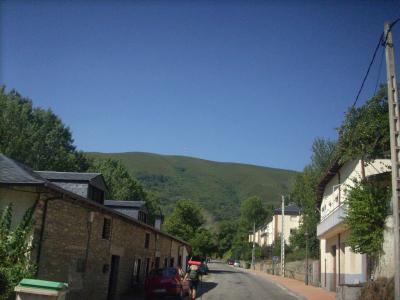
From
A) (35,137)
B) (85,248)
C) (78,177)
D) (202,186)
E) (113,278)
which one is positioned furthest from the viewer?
(202,186)

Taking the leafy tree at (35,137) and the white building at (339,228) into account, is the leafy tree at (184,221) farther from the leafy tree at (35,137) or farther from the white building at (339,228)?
the white building at (339,228)

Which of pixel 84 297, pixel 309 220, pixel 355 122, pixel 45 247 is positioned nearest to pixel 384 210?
pixel 355 122

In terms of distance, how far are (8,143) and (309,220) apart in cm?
3318

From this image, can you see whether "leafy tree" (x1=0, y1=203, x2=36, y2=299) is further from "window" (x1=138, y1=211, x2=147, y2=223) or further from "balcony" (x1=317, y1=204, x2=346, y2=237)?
"window" (x1=138, y1=211, x2=147, y2=223)

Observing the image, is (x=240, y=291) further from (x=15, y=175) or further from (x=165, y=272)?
(x=15, y=175)

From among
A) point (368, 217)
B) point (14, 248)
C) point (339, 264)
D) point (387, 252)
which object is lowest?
point (339, 264)

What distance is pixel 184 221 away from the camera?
169 feet

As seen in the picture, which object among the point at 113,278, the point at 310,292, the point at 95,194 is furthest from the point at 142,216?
the point at 310,292

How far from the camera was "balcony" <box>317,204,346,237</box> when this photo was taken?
23.4 m

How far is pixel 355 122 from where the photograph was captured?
20906mm

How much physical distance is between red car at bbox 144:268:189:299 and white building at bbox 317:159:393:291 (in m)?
8.92

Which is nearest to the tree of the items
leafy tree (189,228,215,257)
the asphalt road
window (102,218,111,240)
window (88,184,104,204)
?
leafy tree (189,228,215,257)

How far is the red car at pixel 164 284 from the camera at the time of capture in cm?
1831

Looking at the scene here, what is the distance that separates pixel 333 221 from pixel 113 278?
1352 centimetres
